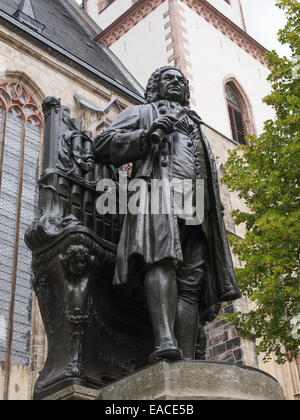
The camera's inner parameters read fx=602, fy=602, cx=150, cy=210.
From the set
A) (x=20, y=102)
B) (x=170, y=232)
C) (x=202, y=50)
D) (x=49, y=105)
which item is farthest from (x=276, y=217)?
(x=202, y=50)

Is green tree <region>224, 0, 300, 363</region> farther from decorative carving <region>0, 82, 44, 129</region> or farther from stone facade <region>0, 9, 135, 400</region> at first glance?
decorative carving <region>0, 82, 44, 129</region>

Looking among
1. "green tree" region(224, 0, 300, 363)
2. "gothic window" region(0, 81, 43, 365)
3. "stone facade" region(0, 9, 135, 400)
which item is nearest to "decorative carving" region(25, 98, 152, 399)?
"green tree" region(224, 0, 300, 363)

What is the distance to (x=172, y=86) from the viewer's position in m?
3.73

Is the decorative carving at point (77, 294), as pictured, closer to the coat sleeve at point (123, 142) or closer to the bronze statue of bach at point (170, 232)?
the bronze statue of bach at point (170, 232)

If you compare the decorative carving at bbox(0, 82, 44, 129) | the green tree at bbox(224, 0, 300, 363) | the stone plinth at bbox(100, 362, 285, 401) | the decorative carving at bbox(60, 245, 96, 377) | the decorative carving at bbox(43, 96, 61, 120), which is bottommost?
the stone plinth at bbox(100, 362, 285, 401)

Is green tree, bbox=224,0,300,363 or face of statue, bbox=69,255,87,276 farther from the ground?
green tree, bbox=224,0,300,363

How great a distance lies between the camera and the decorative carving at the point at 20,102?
11.4 meters

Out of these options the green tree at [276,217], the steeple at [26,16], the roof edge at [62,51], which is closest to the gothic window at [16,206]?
the roof edge at [62,51]

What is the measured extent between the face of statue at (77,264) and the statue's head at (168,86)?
48.3 inches

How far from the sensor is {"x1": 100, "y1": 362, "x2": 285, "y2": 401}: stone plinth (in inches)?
101

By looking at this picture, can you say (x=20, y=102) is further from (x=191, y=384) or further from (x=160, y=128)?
(x=191, y=384)

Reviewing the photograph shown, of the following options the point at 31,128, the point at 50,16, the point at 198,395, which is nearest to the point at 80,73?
the point at 31,128

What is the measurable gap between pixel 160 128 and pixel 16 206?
7.33 metres

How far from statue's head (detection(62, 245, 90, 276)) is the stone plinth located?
2.11 ft
